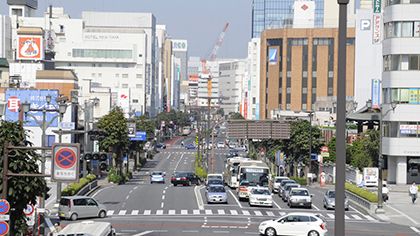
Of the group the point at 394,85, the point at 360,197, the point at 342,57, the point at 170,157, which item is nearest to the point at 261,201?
the point at 360,197

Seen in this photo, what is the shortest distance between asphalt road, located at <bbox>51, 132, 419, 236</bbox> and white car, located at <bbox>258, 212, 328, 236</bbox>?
1760 mm

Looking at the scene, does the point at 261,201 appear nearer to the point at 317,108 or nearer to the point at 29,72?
the point at 29,72

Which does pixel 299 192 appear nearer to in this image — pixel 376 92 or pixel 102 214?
pixel 102 214

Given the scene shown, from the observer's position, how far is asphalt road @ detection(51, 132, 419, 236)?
34.7 m

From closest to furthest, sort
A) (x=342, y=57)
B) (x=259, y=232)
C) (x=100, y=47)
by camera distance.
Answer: (x=342, y=57)
(x=259, y=232)
(x=100, y=47)

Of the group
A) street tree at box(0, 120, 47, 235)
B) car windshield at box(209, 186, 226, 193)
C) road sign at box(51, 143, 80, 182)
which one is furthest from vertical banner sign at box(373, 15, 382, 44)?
road sign at box(51, 143, 80, 182)

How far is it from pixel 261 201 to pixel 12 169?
92.2 ft

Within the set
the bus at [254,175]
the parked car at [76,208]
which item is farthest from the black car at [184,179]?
the parked car at [76,208]

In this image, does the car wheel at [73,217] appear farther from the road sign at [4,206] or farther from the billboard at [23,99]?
the billboard at [23,99]

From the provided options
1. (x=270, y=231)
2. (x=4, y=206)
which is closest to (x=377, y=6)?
(x=270, y=231)

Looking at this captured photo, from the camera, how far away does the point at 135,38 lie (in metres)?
193

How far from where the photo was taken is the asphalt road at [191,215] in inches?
1364

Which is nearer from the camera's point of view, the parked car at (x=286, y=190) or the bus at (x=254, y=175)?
the parked car at (x=286, y=190)

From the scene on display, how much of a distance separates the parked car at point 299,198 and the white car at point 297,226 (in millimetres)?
13834
